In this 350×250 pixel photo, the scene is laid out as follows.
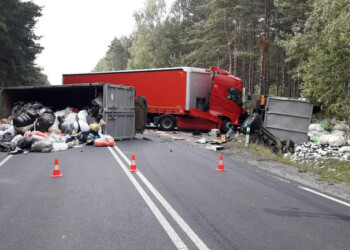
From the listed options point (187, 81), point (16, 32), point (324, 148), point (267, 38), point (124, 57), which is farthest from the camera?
point (124, 57)

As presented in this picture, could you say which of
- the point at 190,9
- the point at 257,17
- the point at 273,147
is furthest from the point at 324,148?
the point at 190,9

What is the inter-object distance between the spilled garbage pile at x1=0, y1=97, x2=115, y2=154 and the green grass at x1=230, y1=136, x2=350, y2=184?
18.0 feet

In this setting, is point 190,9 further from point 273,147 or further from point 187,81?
point 273,147

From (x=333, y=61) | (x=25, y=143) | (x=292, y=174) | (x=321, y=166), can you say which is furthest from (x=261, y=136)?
(x=25, y=143)

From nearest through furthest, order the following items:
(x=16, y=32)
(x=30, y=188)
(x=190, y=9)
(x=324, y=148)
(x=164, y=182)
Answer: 1. (x=30, y=188)
2. (x=164, y=182)
3. (x=324, y=148)
4. (x=16, y=32)
5. (x=190, y=9)

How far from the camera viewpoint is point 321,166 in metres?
9.48

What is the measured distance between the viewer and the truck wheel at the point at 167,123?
18.8 meters

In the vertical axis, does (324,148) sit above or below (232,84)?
below

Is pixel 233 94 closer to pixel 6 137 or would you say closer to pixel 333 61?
pixel 333 61

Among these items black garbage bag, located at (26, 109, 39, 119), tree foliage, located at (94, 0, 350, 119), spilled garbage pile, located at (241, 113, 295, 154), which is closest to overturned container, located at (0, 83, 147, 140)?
black garbage bag, located at (26, 109, 39, 119)

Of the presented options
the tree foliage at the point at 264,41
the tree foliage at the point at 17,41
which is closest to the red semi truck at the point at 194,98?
the tree foliage at the point at 264,41

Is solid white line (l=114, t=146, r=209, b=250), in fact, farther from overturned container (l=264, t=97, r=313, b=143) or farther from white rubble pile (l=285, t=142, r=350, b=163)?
overturned container (l=264, t=97, r=313, b=143)

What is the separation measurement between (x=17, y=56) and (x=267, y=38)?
19.6 meters

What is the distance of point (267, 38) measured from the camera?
26281mm
